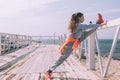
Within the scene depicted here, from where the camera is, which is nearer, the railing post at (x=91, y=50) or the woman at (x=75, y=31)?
the woman at (x=75, y=31)

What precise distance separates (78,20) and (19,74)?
7.27 feet

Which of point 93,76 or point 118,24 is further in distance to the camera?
point 93,76

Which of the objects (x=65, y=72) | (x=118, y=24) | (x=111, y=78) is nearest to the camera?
(x=118, y=24)

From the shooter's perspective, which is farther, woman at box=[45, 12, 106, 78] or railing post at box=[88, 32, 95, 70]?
railing post at box=[88, 32, 95, 70]

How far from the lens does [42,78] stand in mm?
7891

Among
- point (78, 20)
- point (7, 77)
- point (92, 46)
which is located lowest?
point (7, 77)

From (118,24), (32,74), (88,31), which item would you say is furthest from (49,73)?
(118,24)

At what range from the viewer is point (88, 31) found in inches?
322

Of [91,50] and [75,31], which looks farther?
[91,50]

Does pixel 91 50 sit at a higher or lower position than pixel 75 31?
lower

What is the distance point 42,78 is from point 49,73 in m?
0.21

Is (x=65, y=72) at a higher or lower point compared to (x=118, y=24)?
lower

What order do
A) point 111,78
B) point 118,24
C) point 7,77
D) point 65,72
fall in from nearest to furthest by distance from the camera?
1. point 118,24
2. point 111,78
3. point 7,77
4. point 65,72

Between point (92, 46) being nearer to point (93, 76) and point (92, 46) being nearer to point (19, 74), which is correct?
point (93, 76)
